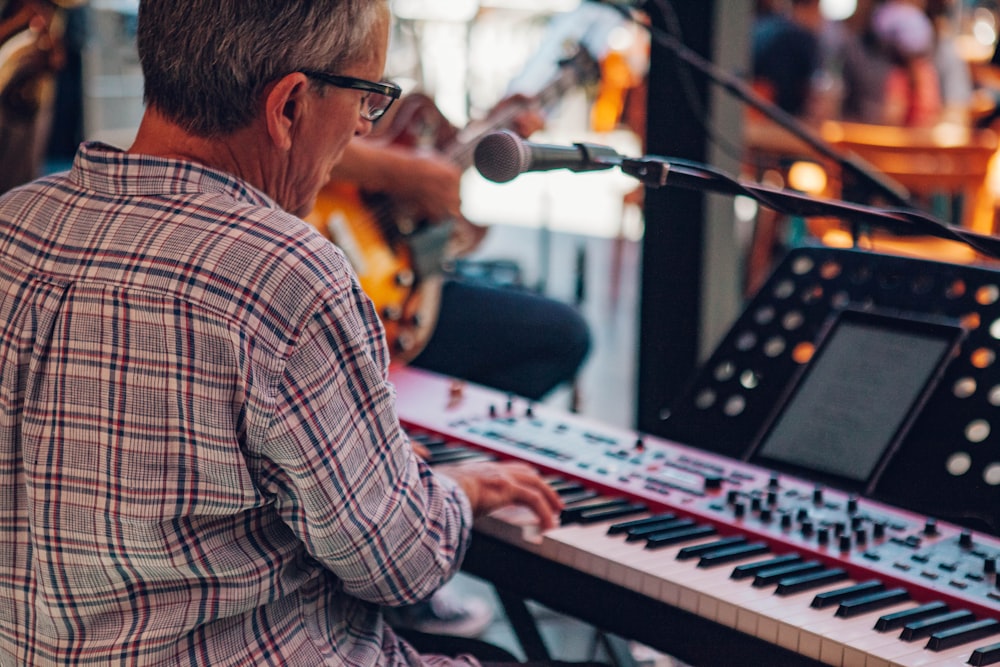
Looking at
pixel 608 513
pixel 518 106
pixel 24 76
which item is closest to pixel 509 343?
pixel 518 106

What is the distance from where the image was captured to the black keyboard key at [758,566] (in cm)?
135

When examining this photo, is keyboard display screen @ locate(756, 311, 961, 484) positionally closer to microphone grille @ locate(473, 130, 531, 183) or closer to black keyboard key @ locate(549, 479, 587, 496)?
black keyboard key @ locate(549, 479, 587, 496)

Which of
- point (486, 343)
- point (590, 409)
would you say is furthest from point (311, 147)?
point (590, 409)

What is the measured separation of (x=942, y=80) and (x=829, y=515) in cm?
585

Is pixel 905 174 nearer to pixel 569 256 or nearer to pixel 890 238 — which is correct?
pixel 890 238

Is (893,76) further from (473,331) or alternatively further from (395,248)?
(395,248)

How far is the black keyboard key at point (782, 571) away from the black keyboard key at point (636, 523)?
0.19 metres

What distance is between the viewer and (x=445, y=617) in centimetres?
280

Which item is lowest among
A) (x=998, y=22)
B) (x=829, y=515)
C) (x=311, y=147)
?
(x=829, y=515)

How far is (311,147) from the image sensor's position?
128 centimetres

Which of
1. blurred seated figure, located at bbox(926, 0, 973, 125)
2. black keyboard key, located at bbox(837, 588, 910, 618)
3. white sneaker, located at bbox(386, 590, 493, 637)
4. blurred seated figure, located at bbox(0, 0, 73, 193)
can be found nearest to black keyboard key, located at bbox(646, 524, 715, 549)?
black keyboard key, located at bbox(837, 588, 910, 618)

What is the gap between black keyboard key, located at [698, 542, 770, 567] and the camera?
1.38m

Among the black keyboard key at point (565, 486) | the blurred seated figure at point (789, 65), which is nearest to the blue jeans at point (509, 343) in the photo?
the black keyboard key at point (565, 486)

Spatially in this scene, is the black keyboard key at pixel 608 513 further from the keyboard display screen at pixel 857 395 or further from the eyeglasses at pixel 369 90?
the eyeglasses at pixel 369 90
